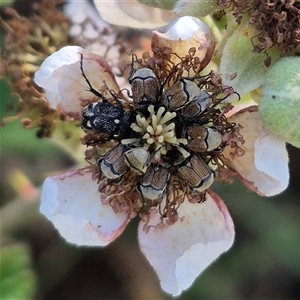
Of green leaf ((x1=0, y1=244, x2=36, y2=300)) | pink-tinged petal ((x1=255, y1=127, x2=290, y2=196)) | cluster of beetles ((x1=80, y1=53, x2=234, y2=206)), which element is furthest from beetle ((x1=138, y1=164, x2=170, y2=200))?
green leaf ((x1=0, y1=244, x2=36, y2=300))

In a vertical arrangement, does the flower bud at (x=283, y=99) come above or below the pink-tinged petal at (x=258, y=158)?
above

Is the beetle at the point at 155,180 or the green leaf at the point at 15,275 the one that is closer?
the beetle at the point at 155,180

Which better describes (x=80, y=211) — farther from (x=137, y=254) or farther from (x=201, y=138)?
(x=137, y=254)

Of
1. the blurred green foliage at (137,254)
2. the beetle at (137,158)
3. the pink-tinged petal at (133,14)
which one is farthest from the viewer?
the blurred green foliage at (137,254)

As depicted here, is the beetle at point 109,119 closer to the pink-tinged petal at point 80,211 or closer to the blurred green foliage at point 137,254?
the pink-tinged petal at point 80,211

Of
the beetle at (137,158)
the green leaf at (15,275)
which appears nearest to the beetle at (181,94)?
the beetle at (137,158)

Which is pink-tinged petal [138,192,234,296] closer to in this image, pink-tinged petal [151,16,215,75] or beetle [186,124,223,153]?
beetle [186,124,223,153]

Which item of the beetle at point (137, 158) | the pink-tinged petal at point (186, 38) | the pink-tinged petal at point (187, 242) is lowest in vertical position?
the pink-tinged petal at point (187, 242)

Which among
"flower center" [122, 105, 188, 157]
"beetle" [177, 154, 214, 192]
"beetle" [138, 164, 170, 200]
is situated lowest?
"beetle" [138, 164, 170, 200]
